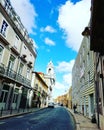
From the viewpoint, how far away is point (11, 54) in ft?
67.7

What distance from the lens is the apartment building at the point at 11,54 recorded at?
18.1 meters

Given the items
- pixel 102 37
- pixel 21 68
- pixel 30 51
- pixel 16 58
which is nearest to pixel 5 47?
pixel 16 58

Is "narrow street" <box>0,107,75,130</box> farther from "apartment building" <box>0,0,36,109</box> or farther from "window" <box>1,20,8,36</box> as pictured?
"window" <box>1,20,8,36</box>

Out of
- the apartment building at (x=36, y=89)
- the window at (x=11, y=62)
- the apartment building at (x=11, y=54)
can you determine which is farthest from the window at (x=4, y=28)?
the apartment building at (x=36, y=89)

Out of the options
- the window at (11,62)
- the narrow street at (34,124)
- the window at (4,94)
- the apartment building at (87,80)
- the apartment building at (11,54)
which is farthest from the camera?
the window at (11,62)

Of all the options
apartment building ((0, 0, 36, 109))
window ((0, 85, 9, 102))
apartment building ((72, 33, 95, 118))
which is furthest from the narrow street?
apartment building ((0, 0, 36, 109))

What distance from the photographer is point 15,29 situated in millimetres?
21562

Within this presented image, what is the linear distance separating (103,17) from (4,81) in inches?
622

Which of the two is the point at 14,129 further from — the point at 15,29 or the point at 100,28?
the point at 15,29

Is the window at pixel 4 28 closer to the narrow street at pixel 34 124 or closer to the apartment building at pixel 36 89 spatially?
the narrow street at pixel 34 124

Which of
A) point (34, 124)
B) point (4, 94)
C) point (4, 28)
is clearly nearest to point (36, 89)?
point (4, 94)

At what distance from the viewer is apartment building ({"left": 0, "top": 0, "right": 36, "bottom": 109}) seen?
714 inches

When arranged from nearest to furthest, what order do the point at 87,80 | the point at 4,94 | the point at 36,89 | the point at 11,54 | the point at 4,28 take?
the point at 4,28 < the point at 4,94 < the point at 87,80 < the point at 11,54 < the point at 36,89

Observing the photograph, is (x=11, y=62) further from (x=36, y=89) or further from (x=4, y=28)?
(x=36, y=89)
